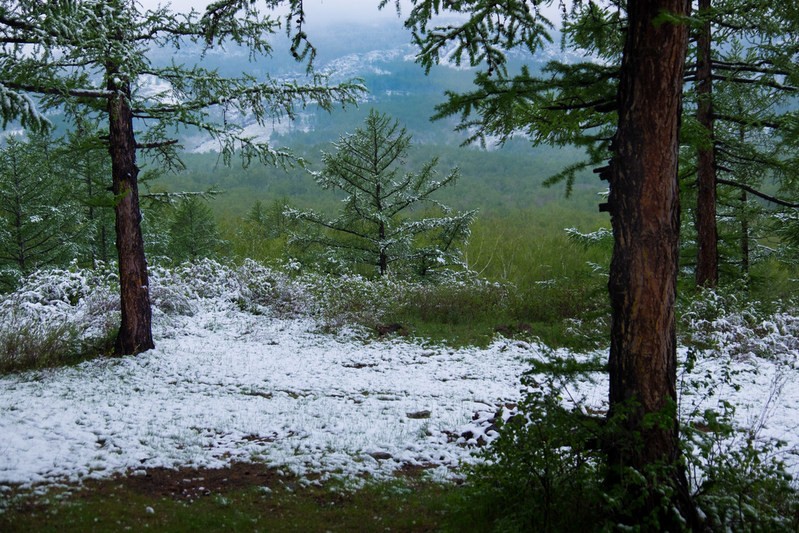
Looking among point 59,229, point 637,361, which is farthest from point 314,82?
point 59,229

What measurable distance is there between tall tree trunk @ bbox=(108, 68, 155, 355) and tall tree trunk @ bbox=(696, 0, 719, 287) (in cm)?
963

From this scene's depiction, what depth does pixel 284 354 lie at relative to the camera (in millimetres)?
9492

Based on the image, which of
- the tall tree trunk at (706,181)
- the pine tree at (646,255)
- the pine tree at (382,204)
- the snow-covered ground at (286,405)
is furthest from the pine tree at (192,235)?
the pine tree at (646,255)

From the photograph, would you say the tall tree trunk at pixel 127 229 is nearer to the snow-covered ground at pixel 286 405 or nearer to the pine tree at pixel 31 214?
the snow-covered ground at pixel 286 405

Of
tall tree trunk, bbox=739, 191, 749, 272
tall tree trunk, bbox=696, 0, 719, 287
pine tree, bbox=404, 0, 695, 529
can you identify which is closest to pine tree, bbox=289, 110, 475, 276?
tall tree trunk, bbox=696, 0, 719, 287

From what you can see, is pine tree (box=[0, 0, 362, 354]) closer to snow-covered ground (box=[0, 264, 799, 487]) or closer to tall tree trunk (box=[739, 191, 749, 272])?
snow-covered ground (box=[0, 264, 799, 487])

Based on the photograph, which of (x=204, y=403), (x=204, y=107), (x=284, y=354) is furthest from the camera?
(x=284, y=354)

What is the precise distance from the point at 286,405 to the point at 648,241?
4.90 m

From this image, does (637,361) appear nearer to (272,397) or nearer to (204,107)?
(272,397)

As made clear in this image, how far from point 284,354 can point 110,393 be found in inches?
117

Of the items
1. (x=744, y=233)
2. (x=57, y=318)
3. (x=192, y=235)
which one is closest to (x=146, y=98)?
(x=57, y=318)

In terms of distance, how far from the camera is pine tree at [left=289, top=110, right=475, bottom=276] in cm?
1472

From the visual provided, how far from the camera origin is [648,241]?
3494mm

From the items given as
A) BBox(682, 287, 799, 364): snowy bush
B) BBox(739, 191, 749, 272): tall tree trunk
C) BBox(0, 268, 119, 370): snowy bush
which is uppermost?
BBox(739, 191, 749, 272): tall tree trunk
